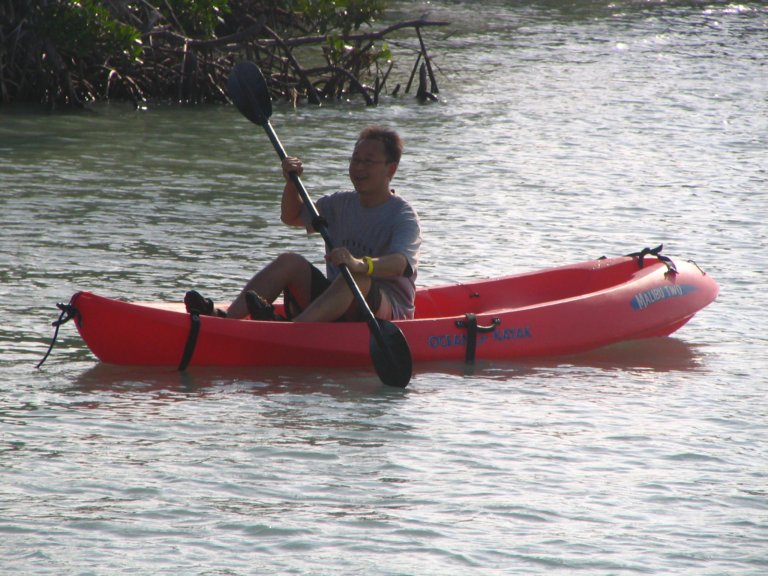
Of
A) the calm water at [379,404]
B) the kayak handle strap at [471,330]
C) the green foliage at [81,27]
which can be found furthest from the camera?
the green foliage at [81,27]

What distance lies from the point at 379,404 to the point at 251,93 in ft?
6.43

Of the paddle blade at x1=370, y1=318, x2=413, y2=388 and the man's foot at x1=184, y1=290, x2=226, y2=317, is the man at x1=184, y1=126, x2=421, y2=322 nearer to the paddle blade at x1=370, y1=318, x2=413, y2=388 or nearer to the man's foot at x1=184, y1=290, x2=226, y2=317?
the man's foot at x1=184, y1=290, x2=226, y2=317

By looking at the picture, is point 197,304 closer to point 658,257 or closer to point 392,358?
point 392,358

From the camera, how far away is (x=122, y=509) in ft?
13.8

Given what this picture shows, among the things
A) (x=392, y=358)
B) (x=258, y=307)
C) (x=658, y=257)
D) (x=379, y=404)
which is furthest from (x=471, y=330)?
(x=658, y=257)

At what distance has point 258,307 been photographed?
18.9 ft

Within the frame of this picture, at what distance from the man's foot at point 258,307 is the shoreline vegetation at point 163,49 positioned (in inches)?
271

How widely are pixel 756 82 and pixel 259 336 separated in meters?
12.3

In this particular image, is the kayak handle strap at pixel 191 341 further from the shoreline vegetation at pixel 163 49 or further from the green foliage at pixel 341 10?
the green foliage at pixel 341 10

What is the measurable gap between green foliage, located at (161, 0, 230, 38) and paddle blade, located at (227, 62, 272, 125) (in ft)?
20.5

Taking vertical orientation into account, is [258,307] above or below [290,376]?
above

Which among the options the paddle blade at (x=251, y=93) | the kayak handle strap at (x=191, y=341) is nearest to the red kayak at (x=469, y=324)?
the kayak handle strap at (x=191, y=341)

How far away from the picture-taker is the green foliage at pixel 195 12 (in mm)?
12836

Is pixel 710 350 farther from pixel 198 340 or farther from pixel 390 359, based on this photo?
pixel 198 340
